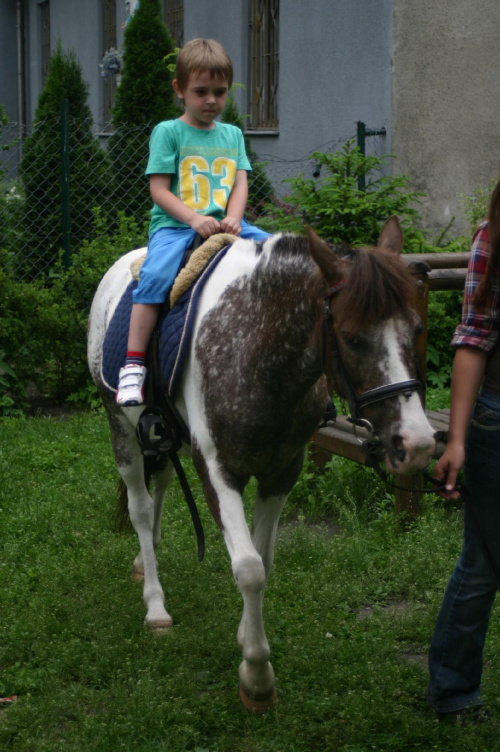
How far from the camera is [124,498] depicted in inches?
197

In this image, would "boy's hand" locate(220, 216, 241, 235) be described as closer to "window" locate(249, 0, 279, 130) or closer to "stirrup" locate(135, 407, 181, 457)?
"stirrup" locate(135, 407, 181, 457)

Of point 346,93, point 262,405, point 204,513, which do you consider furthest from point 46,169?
point 262,405

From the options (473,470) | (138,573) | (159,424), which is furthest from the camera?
(138,573)

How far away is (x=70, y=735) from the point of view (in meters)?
3.35

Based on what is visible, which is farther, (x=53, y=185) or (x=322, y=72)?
(x=322, y=72)

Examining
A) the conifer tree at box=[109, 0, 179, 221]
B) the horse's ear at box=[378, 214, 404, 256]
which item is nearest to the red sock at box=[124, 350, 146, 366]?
the horse's ear at box=[378, 214, 404, 256]

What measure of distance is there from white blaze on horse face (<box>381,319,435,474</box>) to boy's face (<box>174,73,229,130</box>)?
161cm

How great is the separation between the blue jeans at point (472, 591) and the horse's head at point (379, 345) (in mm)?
365

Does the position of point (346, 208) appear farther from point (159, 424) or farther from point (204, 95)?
point (159, 424)

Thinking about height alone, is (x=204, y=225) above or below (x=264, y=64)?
below

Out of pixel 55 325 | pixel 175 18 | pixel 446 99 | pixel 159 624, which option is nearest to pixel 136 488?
pixel 159 624

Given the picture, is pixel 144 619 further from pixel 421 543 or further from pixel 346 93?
pixel 346 93

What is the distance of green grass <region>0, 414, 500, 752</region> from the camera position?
336 centimetres

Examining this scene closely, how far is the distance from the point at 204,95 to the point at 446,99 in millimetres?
8104
